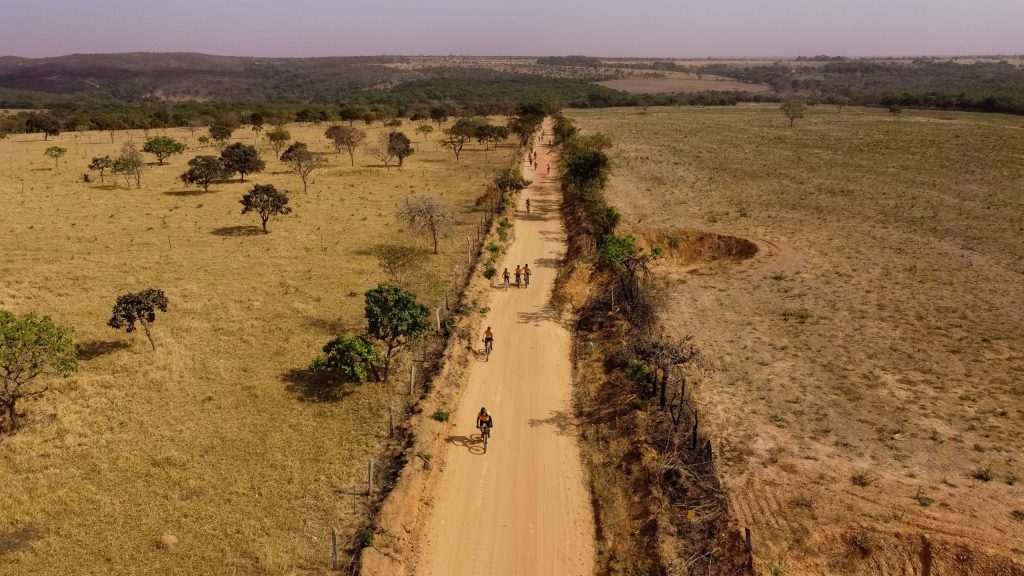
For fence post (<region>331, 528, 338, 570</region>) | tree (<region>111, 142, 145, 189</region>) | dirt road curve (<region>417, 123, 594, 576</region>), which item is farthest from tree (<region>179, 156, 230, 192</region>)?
fence post (<region>331, 528, 338, 570</region>)

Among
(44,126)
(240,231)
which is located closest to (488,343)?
(240,231)

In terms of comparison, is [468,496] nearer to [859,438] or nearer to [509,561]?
[509,561]

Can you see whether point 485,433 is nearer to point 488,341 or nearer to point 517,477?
point 517,477

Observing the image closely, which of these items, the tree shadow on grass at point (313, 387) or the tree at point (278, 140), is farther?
the tree at point (278, 140)

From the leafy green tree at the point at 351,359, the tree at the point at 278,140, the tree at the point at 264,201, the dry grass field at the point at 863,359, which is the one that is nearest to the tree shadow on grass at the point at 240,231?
the tree at the point at 264,201

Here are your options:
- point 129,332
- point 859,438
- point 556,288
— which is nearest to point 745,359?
point 859,438

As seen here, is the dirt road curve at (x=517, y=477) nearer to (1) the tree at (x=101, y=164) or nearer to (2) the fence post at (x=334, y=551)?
(2) the fence post at (x=334, y=551)

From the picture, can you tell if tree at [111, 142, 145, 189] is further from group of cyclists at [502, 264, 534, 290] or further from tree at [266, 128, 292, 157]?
group of cyclists at [502, 264, 534, 290]
